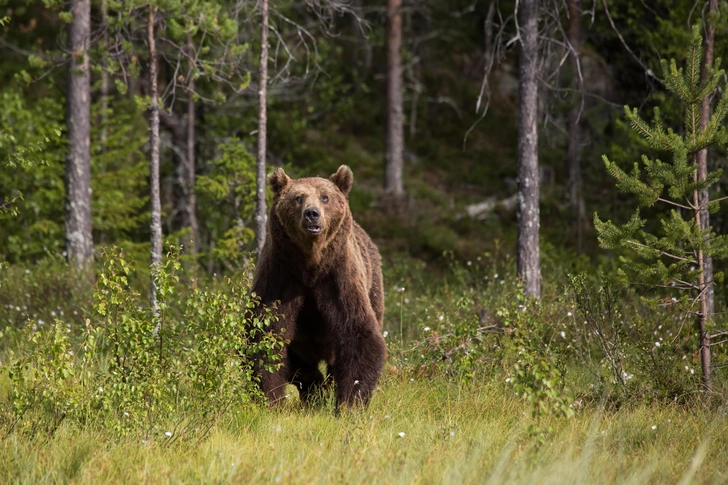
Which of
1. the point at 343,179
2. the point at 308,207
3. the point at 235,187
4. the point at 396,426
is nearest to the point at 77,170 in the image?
the point at 235,187

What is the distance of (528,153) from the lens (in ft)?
32.1

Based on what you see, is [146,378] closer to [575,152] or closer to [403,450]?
[403,450]

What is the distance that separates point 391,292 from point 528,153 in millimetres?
3433

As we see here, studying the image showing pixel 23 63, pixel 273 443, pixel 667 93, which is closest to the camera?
pixel 273 443

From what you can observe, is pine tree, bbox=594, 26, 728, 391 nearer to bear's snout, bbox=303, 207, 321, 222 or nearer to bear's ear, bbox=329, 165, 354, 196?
bear's ear, bbox=329, 165, 354, 196

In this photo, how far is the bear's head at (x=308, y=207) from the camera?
648cm

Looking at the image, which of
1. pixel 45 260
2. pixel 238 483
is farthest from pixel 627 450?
pixel 45 260

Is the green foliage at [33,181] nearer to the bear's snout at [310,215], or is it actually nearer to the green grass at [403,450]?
the bear's snout at [310,215]

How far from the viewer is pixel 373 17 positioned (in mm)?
28594

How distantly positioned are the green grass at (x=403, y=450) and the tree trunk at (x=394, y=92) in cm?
1389

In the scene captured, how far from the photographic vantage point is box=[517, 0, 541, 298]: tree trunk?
9.70 metres

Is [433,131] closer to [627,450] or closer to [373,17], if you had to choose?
[373,17]

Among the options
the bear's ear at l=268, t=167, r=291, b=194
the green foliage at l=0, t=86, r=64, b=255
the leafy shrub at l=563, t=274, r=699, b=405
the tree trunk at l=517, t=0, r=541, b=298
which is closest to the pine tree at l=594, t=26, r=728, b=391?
the leafy shrub at l=563, t=274, r=699, b=405

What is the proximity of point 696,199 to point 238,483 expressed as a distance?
4469 millimetres
